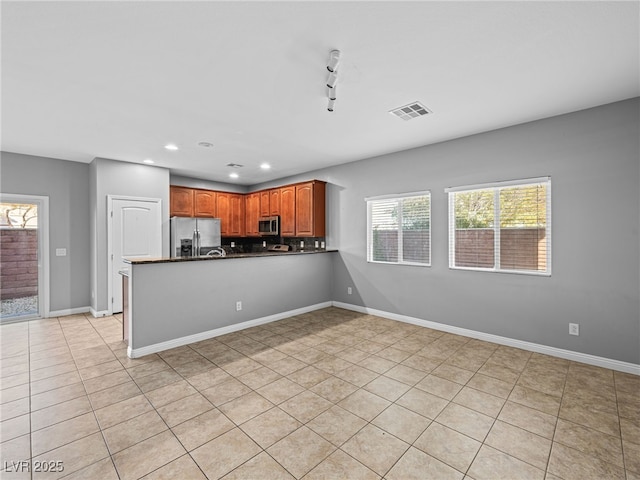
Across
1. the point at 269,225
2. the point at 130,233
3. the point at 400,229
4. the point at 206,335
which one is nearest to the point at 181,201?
the point at 130,233

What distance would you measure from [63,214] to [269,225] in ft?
11.8

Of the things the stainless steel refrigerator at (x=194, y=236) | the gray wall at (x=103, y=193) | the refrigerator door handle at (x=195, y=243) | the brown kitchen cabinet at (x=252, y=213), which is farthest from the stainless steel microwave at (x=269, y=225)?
the gray wall at (x=103, y=193)

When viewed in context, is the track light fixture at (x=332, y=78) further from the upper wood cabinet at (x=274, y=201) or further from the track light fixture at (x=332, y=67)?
the upper wood cabinet at (x=274, y=201)

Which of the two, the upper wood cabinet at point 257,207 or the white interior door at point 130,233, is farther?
the upper wood cabinet at point 257,207

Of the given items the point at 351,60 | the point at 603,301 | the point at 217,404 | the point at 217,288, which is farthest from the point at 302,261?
the point at 603,301

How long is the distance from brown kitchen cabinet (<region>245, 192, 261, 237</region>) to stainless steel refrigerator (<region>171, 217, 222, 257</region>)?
92 cm

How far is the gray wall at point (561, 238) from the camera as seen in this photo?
9.77 feet

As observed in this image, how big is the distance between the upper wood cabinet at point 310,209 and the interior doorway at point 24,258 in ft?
13.9

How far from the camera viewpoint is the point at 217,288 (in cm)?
406

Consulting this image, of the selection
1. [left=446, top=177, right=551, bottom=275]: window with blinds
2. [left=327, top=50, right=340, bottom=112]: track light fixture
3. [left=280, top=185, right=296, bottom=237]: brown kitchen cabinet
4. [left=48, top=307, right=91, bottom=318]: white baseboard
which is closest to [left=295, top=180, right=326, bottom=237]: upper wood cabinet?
[left=280, top=185, right=296, bottom=237]: brown kitchen cabinet

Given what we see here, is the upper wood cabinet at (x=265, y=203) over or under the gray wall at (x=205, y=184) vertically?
under

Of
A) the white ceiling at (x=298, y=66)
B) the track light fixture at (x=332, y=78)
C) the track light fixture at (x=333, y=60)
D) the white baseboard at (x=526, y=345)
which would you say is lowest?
the white baseboard at (x=526, y=345)

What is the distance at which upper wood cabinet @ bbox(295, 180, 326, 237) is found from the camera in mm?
5672

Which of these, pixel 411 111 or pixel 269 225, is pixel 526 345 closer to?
pixel 411 111
